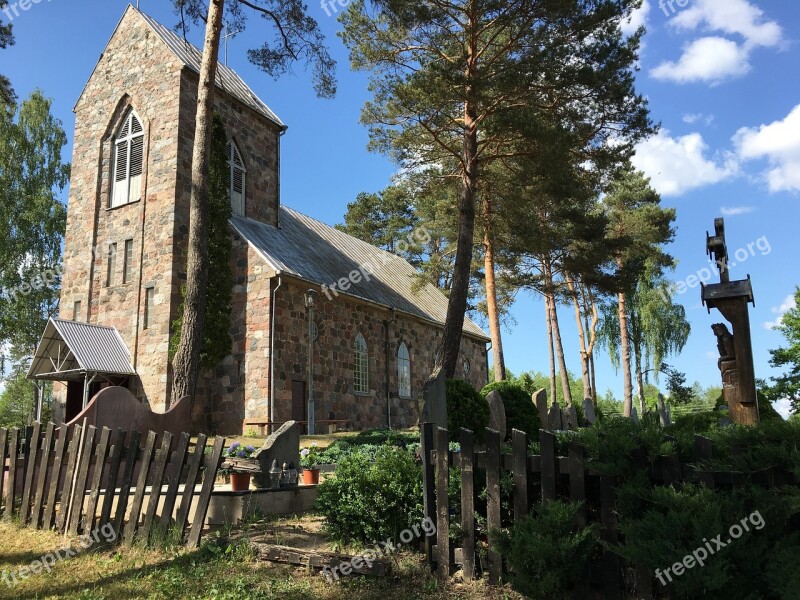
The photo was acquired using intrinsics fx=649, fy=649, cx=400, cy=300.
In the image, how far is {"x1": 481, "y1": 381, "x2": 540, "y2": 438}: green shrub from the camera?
15445 mm

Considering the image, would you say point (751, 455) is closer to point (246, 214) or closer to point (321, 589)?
point (321, 589)

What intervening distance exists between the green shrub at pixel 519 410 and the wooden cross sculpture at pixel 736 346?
5810 millimetres

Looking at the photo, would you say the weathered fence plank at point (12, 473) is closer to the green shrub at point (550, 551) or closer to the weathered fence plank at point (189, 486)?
the weathered fence plank at point (189, 486)

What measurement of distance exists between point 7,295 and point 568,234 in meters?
25.5

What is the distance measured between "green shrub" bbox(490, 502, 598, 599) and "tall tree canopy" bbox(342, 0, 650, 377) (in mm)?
11300

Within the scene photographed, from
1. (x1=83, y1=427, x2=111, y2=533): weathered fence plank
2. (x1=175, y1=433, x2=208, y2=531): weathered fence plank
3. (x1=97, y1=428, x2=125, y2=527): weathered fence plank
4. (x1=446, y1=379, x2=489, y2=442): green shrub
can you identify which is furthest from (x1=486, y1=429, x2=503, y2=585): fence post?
(x1=446, y1=379, x2=489, y2=442): green shrub

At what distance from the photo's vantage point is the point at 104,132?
826 inches

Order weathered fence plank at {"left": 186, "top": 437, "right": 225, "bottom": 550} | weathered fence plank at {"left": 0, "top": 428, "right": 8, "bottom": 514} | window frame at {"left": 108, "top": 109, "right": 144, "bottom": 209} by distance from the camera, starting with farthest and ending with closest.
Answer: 1. window frame at {"left": 108, "top": 109, "right": 144, "bottom": 209}
2. weathered fence plank at {"left": 0, "top": 428, "right": 8, "bottom": 514}
3. weathered fence plank at {"left": 186, "top": 437, "right": 225, "bottom": 550}

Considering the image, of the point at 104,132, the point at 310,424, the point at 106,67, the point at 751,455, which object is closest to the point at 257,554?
the point at 751,455

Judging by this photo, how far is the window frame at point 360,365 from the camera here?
72.1ft

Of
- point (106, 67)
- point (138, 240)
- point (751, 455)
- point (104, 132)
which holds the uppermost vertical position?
point (106, 67)

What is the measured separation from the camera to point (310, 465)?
33.7 feet

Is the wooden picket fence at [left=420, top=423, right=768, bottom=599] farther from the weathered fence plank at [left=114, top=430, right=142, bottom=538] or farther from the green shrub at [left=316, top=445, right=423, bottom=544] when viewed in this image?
the weathered fence plank at [left=114, top=430, right=142, bottom=538]

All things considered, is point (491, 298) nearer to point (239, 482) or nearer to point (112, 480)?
point (239, 482)
